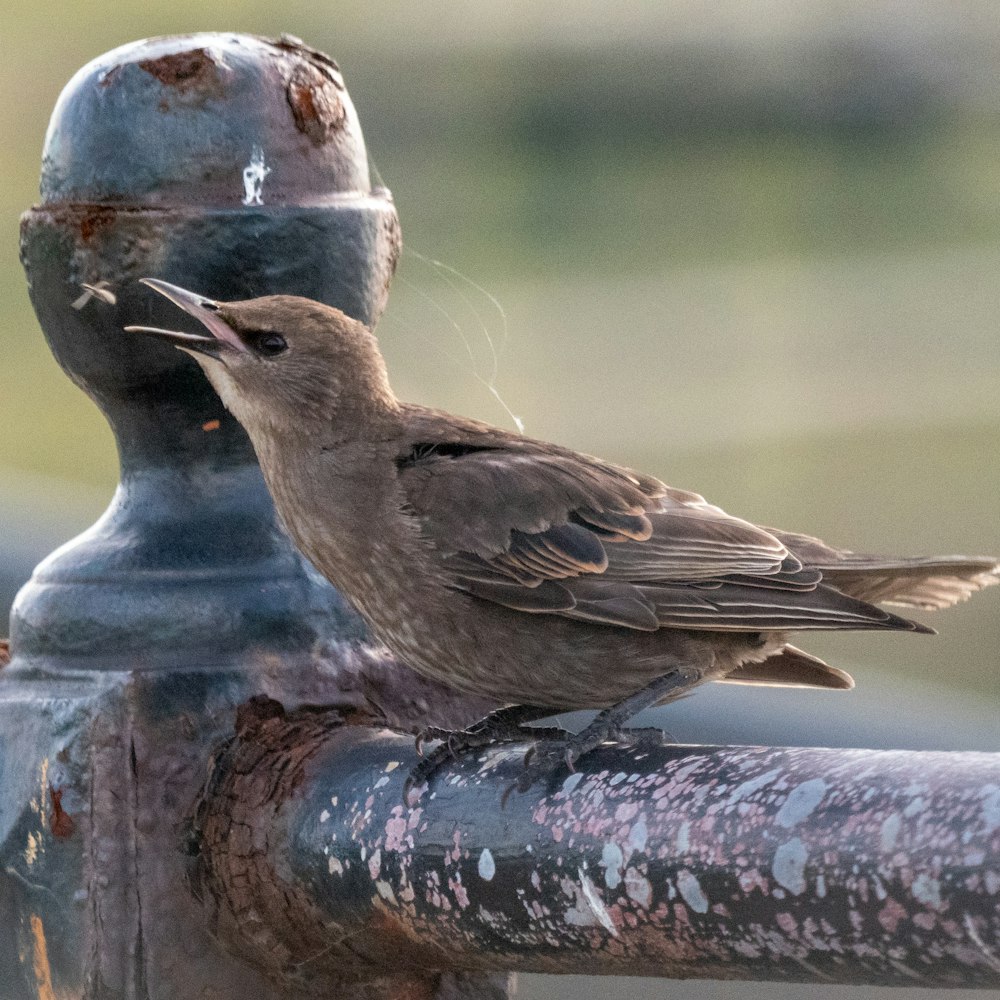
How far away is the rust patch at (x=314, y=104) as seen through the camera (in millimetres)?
2461

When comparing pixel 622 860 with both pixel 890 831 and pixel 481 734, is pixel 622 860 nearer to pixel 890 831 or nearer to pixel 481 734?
pixel 890 831

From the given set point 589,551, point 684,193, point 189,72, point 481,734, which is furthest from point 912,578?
point 684,193

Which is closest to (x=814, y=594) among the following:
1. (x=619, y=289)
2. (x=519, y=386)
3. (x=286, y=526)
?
(x=286, y=526)

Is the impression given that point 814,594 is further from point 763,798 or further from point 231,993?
point 763,798

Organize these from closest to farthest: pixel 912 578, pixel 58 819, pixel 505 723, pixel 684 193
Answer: pixel 58 819 < pixel 505 723 < pixel 912 578 < pixel 684 193

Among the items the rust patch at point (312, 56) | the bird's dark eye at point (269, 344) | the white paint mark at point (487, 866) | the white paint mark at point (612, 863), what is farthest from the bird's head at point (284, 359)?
the white paint mark at point (612, 863)

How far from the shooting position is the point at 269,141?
2.45 metres

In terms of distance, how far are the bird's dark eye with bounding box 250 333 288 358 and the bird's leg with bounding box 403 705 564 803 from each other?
2.11 ft

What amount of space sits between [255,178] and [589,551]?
3.69 feet

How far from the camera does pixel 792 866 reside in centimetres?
173

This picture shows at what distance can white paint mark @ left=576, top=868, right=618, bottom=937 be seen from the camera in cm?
194

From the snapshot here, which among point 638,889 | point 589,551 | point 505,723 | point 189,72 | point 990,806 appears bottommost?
point 505,723

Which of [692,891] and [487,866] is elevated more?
[692,891]

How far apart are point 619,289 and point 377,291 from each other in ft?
64.0
